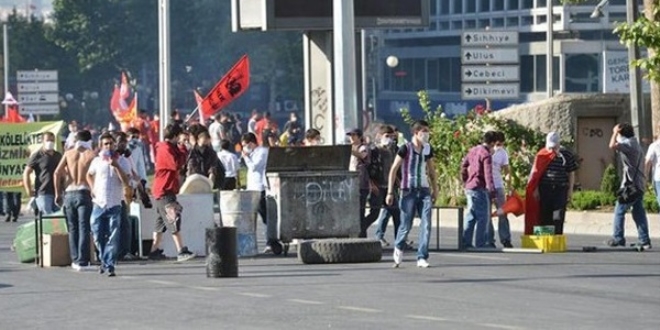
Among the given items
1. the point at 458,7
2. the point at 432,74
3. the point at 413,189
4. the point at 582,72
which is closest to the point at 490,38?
the point at 413,189

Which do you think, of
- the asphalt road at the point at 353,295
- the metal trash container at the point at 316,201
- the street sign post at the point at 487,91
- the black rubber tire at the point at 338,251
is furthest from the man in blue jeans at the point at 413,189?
the street sign post at the point at 487,91

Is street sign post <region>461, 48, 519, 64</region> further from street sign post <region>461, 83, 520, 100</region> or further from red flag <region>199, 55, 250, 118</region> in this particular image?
red flag <region>199, 55, 250, 118</region>

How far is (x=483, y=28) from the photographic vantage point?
76812mm

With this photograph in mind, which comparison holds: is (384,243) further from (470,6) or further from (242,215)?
(470,6)

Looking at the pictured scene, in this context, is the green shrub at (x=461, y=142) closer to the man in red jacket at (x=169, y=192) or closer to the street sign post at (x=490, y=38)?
the street sign post at (x=490, y=38)

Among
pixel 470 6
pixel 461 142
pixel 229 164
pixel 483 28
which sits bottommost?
pixel 229 164

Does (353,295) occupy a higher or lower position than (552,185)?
lower

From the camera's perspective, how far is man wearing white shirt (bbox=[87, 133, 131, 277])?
74.0 feet

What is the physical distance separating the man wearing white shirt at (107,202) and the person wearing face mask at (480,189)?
5.45 meters

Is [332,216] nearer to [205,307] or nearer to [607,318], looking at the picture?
[205,307]

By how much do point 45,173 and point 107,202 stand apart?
6777 millimetres

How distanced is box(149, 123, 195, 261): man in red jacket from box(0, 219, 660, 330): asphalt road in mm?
456

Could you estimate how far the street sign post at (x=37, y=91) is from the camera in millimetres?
62969

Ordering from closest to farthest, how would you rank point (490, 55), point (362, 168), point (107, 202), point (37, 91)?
1. point (107, 202)
2. point (362, 168)
3. point (490, 55)
4. point (37, 91)
